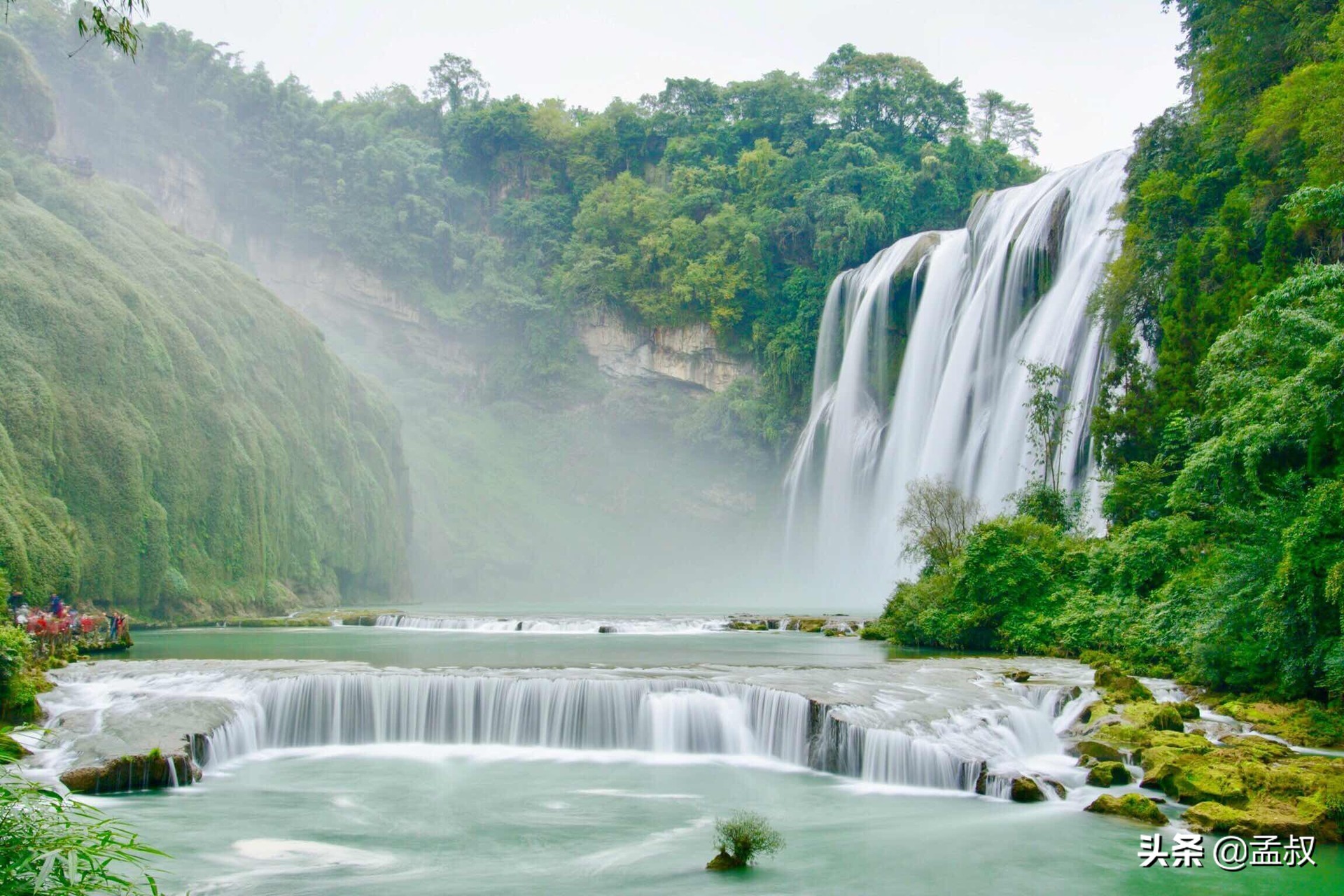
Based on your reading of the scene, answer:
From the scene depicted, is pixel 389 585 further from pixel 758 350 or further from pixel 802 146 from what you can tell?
A: pixel 802 146

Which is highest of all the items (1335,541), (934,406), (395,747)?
(934,406)

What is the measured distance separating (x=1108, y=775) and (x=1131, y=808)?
4.26 feet

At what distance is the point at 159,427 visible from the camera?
3450cm

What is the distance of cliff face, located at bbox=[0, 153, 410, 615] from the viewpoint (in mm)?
29359

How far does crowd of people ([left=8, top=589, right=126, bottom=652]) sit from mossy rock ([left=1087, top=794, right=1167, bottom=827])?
62.2 ft

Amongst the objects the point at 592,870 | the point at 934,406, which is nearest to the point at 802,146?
the point at 934,406

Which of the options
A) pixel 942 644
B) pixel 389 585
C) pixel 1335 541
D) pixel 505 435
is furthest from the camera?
pixel 505 435

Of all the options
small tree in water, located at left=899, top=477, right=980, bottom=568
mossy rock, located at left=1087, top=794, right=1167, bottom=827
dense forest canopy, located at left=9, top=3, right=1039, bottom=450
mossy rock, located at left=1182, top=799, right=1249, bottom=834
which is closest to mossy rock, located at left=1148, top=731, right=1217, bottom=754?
mossy rock, located at left=1087, top=794, right=1167, bottom=827

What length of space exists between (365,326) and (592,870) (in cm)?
6466

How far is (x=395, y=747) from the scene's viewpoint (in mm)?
15633

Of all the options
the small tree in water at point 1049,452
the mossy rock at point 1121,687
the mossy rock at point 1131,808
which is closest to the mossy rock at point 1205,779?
the mossy rock at point 1131,808

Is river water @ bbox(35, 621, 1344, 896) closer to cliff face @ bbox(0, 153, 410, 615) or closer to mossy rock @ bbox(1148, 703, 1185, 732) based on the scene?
mossy rock @ bbox(1148, 703, 1185, 732)

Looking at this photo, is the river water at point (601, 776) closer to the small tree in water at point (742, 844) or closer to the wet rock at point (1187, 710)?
the small tree in water at point (742, 844)

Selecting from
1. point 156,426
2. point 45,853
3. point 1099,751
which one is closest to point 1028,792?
point 1099,751
